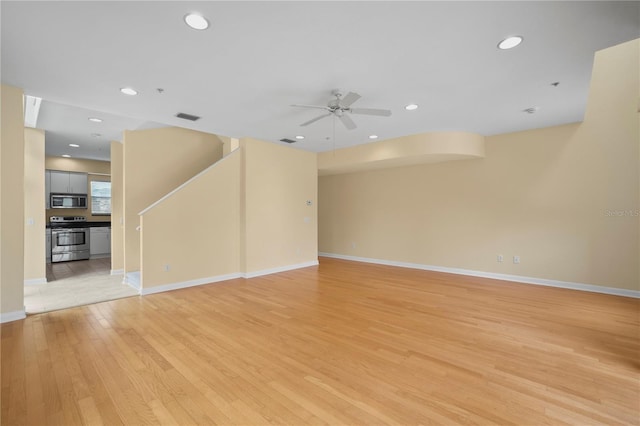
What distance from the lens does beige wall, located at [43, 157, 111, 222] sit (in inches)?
302

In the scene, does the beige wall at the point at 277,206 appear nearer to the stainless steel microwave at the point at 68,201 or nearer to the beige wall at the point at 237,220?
the beige wall at the point at 237,220

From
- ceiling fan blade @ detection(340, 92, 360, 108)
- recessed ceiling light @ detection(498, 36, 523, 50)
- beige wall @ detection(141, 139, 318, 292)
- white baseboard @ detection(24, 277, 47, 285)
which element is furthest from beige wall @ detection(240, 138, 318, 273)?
recessed ceiling light @ detection(498, 36, 523, 50)

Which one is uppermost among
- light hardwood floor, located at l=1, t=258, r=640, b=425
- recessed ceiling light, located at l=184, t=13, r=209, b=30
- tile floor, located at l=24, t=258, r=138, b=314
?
recessed ceiling light, located at l=184, t=13, r=209, b=30

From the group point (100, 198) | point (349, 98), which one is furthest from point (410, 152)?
point (100, 198)

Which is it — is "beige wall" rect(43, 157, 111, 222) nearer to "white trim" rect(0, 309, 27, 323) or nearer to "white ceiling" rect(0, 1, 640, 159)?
"white ceiling" rect(0, 1, 640, 159)

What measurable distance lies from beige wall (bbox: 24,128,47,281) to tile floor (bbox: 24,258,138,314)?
0.39 meters

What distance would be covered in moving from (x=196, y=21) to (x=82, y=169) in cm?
849

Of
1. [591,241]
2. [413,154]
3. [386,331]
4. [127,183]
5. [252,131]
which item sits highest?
[252,131]

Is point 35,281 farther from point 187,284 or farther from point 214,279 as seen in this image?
point 214,279

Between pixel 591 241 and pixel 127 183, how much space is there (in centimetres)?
883

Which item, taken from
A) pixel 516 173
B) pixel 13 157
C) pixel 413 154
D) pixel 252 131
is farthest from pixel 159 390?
pixel 516 173

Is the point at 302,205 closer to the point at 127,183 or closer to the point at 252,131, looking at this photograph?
the point at 252,131

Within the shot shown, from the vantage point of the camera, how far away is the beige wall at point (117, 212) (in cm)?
598

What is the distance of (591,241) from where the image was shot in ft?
15.1
